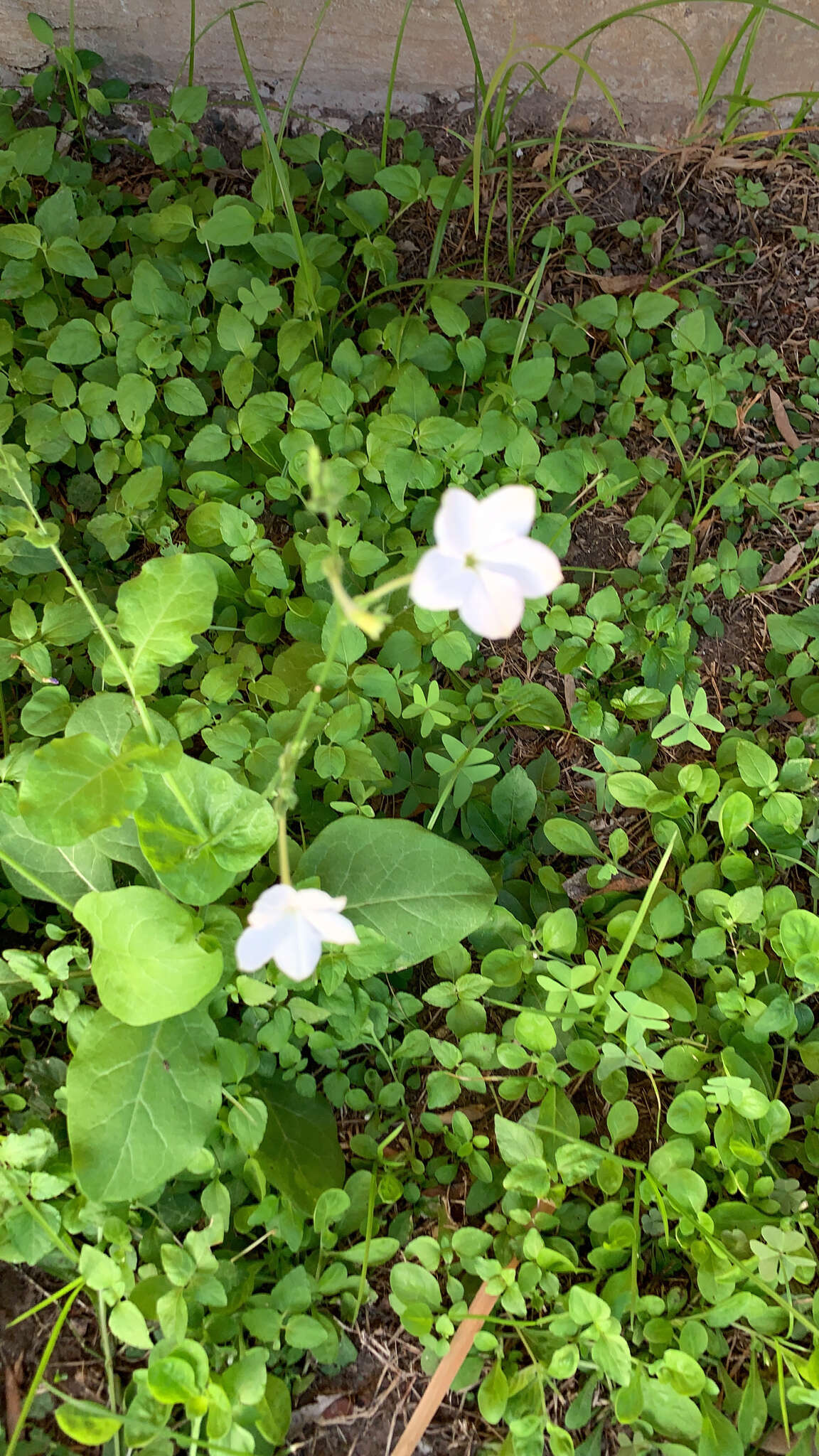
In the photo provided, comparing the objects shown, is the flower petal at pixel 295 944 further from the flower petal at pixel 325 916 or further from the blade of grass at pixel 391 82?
the blade of grass at pixel 391 82

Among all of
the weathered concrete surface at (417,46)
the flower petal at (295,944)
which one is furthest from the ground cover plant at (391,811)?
the weathered concrete surface at (417,46)

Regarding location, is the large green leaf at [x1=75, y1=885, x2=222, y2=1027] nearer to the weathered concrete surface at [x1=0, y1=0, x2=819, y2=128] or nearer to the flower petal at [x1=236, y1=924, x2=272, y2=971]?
the flower petal at [x1=236, y1=924, x2=272, y2=971]

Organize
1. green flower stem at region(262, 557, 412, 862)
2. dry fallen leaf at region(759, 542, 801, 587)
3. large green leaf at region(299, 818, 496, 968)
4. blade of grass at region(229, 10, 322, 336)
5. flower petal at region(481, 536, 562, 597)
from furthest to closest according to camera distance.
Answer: dry fallen leaf at region(759, 542, 801, 587)
blade of grass at region(229, 10, 322, 336)
large green leaf at region(299, 818, 496, 968)
flower petal at region(481, 536, 562, 597)
green flower stem at region(262, 557, 412, 862)

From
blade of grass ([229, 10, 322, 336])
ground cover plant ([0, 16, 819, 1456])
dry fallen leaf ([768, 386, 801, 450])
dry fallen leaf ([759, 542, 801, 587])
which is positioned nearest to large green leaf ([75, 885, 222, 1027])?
ground cover plant ([0, 16, 819, 1456])

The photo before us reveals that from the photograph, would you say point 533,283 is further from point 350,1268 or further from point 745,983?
point 350,1268

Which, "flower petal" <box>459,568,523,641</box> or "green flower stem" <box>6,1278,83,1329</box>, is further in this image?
"green flower stem" <box>6,1278,83,1329</box>

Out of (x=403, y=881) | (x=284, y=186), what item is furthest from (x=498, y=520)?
(x=284, y=186)

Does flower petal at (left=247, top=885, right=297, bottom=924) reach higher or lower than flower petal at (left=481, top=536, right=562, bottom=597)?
lower
